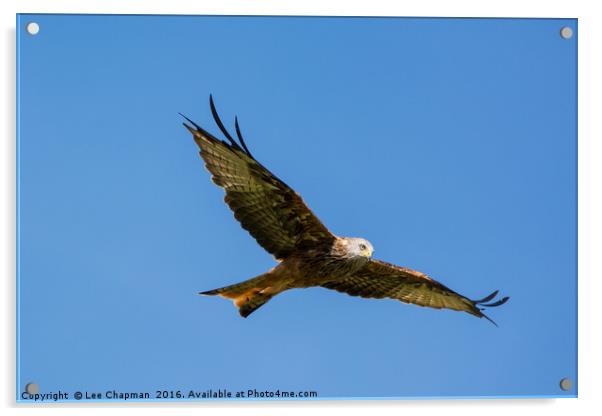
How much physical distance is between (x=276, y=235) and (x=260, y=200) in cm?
26

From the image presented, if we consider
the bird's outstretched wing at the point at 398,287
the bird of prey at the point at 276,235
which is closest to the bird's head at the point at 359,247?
the bird of prey at the point at 276,235

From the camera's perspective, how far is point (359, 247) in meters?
5.58

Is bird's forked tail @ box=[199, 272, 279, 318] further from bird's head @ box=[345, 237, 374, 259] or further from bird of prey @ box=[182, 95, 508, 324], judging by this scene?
bird's head @ box=[345, 237, 374, 259]

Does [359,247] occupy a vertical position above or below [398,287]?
above

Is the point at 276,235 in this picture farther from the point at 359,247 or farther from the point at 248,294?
the point at 359,247

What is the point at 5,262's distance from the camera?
5090mm

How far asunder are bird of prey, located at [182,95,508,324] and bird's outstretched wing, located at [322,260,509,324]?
0.05 meters

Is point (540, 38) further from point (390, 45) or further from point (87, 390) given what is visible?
point (87, 390)

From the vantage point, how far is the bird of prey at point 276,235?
5.46 meters

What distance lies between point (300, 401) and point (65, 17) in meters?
2.52

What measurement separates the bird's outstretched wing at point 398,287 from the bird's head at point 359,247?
0.33 m

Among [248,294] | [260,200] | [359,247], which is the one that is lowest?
[248,294]

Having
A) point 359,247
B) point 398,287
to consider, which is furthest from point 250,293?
point 398,287

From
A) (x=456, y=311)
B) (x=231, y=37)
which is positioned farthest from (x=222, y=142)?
(x=456, y=311)
